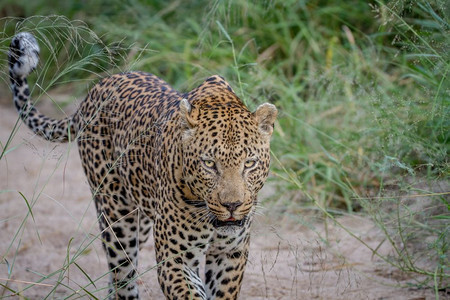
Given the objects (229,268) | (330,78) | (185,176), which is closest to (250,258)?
(330,78)

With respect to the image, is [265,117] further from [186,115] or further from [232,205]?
[232,205]

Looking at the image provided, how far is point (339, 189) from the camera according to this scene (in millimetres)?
7520

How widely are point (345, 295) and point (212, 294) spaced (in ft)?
4.38

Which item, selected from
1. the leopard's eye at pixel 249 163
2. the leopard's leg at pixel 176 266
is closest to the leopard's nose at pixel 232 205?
the leopard's eye at pixel 249 163

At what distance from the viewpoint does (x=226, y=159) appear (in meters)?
4.18

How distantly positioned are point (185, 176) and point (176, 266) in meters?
0.54

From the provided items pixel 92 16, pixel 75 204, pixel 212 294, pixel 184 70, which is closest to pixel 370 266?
pixel 212 294

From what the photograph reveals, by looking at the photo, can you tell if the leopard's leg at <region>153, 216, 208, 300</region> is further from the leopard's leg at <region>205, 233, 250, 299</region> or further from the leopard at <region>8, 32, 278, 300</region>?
the leopard's leg at <region>205, 233, 250, 299</region>

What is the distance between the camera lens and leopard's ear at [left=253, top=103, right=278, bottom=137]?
4363 millimetres

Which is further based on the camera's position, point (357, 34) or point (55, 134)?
point (357, 34)

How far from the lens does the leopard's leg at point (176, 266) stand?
4355 mm

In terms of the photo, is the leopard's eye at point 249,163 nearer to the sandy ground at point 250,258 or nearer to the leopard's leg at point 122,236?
the sandy ground at point 250,258

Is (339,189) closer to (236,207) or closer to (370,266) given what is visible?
(370,266)

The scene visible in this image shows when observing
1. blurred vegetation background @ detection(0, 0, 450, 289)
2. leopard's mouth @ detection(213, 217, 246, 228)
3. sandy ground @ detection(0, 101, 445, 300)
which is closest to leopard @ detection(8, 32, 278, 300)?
leopard's mouth @ detection(213, 217, 246, 228)
